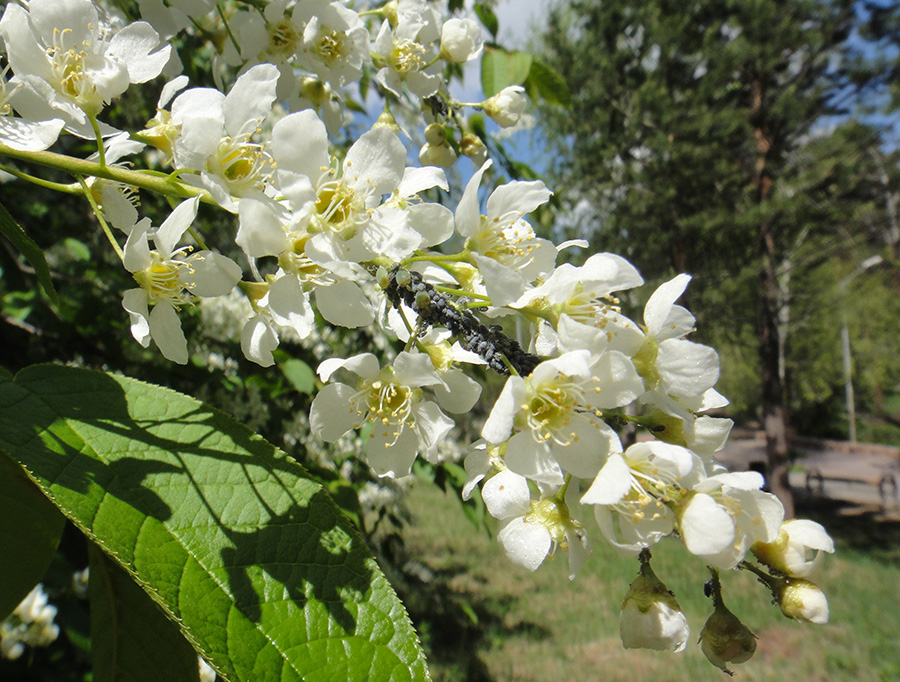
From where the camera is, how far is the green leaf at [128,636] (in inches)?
40.9

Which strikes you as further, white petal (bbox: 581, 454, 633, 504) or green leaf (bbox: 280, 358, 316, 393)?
green leaf (bbox: 280, 358, 316, 393)

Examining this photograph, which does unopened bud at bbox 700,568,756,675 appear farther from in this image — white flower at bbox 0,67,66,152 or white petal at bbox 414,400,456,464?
white flower at bbox 0,67,66,152

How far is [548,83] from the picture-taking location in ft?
7.10

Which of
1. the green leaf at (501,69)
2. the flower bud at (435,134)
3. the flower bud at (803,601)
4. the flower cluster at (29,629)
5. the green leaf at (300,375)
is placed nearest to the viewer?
the flower bud at (803,601)

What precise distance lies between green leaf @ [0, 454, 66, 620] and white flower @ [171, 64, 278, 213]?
22.2 inches

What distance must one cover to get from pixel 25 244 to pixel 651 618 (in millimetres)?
1093

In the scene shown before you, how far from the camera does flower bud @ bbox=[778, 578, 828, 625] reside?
2.70ft

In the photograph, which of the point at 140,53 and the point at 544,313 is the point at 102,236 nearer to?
the point at 140,53

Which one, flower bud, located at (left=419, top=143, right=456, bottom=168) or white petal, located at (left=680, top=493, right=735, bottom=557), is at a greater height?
flower bud, located at (left=419, top=143, right=456, bottom=168)

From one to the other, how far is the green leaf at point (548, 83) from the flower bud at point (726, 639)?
180 centimetres

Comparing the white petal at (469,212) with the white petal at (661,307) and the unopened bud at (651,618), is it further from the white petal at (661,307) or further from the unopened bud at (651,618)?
the unopened bud at (651,618)

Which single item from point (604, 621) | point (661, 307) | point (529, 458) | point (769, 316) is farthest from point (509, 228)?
point (769, 316)

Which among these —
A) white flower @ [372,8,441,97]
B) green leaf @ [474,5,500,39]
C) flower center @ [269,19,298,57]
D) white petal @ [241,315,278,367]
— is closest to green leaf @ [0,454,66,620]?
white petal @ [241,315,278,367]

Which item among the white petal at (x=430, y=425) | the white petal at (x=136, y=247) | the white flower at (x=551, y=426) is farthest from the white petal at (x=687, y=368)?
the white petal at (x=136, y=247)
